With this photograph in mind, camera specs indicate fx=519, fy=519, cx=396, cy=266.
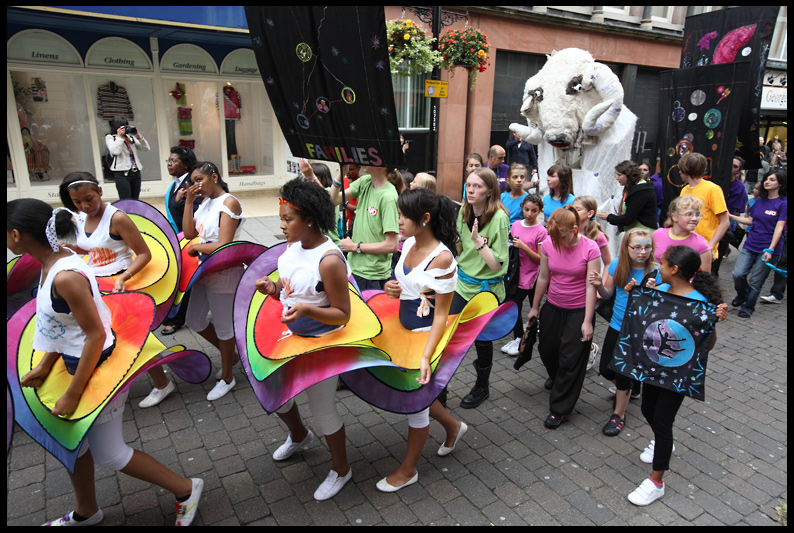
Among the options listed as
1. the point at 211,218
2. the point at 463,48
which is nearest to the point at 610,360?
the point at 211,218

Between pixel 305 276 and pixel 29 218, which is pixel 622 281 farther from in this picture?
pixel 29 218

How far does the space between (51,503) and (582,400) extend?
13.0 feet

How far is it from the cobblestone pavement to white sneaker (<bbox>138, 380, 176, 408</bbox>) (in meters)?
0.05

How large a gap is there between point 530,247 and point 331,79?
2486 millimetres

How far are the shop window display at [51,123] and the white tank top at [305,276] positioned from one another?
10747 mm

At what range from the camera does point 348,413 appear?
13.9 feet

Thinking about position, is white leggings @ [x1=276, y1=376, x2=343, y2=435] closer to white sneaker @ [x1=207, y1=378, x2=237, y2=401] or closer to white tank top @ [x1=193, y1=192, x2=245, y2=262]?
white sneaker @ [x1=207, y1=378, x2=237, y2=401]

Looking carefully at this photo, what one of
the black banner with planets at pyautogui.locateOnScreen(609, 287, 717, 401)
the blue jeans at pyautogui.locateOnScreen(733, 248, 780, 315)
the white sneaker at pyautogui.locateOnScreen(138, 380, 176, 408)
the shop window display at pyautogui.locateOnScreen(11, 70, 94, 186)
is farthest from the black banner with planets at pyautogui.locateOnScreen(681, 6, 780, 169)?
the shop window display at pyautogui.locateOnScreen(11, 70, 94, 186)

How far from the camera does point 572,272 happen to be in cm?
402

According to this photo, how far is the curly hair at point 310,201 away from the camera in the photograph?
9.50 feet

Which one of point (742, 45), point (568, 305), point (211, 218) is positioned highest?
point (742, 45)

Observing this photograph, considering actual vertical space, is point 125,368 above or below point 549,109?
below

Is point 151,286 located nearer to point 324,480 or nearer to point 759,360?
point 324,480
